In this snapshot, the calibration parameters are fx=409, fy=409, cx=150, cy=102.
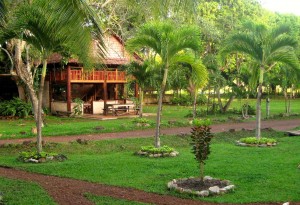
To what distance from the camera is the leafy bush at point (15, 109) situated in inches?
908

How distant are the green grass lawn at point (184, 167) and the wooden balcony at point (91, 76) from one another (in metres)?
11.1

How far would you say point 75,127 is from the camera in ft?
57.8

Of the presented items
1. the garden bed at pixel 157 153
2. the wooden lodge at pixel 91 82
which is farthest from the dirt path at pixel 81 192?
the wooden lodge at pixel 91 82

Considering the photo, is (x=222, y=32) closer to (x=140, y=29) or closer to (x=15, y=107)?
(x=15, y=107)

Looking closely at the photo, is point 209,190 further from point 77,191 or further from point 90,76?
point 90,76

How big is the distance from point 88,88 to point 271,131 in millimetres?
14150

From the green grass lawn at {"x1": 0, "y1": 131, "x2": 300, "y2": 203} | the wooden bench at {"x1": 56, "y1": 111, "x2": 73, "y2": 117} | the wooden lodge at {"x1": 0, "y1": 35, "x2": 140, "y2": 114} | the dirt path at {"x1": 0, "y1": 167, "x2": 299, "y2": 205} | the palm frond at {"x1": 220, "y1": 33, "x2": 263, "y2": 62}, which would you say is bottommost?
the dirt path at {"x1": 0, "y1": 167, "x2": 299, "y2": 205}

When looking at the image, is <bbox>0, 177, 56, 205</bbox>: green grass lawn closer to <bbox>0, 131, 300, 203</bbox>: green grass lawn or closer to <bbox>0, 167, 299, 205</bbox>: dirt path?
<bbox>0, 167, 299, 205</bbox>: dirt path

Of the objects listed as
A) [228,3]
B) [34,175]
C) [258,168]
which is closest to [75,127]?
[34,175]

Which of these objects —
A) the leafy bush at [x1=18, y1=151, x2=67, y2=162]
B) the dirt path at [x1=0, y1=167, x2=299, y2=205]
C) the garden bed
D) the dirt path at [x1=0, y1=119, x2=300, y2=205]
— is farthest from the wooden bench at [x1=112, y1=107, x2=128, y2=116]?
the dirt path at [x1=0, y1=167, x2=299, y2=205]

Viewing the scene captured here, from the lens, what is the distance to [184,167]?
9555 millimetres

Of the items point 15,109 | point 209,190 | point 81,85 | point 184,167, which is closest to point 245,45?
point 184,167

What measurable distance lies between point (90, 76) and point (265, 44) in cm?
1344

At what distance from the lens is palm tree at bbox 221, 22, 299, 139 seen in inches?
522
